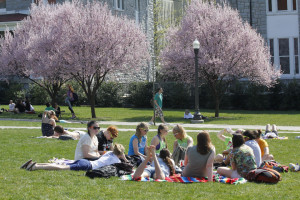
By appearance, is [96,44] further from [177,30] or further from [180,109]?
[180,109]

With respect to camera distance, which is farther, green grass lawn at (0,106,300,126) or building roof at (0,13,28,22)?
building roof at (0,13,28,22)

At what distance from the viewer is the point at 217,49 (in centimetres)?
2484

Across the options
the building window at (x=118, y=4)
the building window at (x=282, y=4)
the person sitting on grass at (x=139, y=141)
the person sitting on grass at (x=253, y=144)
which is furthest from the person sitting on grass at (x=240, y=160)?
the building window at (x=118, y=4)

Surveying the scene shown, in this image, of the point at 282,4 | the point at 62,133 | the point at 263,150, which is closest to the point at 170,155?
the point at 263,150

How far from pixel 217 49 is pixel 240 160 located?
54.5 feet

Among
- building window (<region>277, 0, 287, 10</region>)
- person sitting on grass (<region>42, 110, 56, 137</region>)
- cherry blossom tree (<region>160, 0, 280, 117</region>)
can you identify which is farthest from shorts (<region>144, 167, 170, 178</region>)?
building window (<region>277, 0, 287, 10</region>)

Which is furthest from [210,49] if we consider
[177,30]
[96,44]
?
[96,44]

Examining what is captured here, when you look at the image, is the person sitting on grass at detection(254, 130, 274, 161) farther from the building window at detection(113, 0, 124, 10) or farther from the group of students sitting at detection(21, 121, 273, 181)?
the building window at detection(113, 0, 124, 10)

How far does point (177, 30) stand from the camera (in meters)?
27.1

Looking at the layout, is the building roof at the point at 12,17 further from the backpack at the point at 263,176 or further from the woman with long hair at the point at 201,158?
the backpack at the point at 263,176

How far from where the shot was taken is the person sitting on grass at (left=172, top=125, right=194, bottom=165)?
33.3 ft

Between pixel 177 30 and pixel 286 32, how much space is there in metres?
9.08

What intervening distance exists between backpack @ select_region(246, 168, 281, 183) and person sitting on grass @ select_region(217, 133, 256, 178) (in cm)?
15

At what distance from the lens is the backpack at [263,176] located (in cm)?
840
